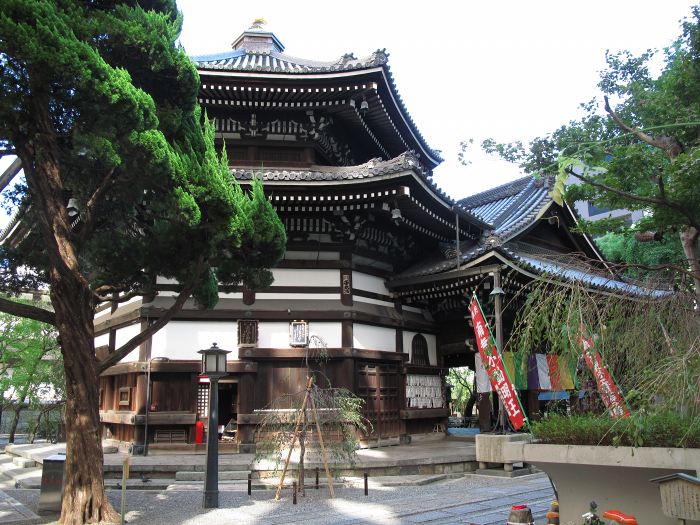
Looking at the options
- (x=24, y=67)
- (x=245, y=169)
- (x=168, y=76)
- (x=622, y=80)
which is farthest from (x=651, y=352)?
(x=622, y=80)

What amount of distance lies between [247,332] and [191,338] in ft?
4.29

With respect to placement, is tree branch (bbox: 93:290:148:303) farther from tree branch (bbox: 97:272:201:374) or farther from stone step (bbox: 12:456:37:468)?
stone step (bbox: 12:456:37:468)

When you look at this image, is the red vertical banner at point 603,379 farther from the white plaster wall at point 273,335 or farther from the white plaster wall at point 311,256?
the white plaster wall at point 311,256

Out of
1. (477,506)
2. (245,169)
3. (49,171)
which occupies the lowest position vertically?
(477,506)

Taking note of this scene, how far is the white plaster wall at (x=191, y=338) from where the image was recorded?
13.4 meters

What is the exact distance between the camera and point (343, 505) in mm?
9078

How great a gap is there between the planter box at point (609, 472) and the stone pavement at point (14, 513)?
6.48 m

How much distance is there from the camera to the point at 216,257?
8.56 metres

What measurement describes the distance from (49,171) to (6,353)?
15690 millimetres

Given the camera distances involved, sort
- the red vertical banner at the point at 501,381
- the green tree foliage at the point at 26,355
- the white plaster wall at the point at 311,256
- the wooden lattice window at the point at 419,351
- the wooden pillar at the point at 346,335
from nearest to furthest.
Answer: the red vertical banner at the point at 501,381, the wooden pillar at the point at 346,335, the white plaster wall at the point at 311,256, the wooden lattice window at the point at 419,351, the green tree foliage at the point at 26,355

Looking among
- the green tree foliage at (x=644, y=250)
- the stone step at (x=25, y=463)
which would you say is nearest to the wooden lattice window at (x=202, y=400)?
the stone step at (x=25, y=463)

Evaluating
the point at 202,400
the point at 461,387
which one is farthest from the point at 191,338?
the point at 461,387

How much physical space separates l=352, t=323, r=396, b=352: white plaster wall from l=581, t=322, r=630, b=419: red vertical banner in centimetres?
768

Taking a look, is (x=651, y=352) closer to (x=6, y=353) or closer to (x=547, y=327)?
(x=547, y=327)
